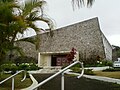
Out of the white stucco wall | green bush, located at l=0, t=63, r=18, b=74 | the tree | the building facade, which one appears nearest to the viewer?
the tree

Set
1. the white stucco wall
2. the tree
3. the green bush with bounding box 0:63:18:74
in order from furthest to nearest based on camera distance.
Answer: the white stucco wall, the green bush with bounding box 0:63:18:74, the tree

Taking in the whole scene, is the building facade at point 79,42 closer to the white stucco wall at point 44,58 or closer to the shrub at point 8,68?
the white stucco wall at point 44,58

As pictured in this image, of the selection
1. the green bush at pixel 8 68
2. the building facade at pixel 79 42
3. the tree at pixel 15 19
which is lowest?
the green bush at pixel 8 68

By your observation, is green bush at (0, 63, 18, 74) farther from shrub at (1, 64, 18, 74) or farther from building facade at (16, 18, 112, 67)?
building facade at (16, 18, 112, 67)

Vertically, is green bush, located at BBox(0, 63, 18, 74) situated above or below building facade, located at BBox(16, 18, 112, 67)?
below

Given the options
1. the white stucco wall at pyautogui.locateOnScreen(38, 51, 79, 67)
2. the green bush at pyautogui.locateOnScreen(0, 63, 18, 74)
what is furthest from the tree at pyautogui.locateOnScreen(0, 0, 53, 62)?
the white stucco wall at pyautogui.locateOnScreen(38, 51, 79, 67)

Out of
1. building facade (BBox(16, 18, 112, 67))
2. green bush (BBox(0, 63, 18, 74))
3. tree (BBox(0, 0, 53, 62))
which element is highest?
building facade (BBox(16, 18, 112, 67))

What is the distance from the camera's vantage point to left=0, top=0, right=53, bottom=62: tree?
40.4 feet

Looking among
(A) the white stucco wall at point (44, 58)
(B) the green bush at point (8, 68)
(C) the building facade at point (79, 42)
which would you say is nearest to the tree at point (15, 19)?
(B) the green bush at point (8, 68)

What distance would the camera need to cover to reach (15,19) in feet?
41.1

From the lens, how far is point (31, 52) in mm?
38812

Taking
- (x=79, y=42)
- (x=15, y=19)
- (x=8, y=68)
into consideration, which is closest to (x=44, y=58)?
(x=79, y=42)

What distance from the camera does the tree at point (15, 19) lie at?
12.3m

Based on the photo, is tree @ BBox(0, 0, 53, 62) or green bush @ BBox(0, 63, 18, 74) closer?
tree @ BBox(0, 0, 53, 62)
